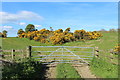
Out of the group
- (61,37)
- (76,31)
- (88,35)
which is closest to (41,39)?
(61,37)

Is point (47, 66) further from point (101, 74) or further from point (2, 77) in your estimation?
point (2, 77)

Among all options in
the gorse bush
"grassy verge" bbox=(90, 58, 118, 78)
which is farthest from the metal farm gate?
the gorse bush

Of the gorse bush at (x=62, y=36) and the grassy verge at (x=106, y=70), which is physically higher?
the gorse bush at (x=62, y=36)

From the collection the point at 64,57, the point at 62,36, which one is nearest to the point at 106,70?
the point at 64,57

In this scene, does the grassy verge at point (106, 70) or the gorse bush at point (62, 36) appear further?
the gorse bush at point (62, 36)

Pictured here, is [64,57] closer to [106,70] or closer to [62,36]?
[106,70]

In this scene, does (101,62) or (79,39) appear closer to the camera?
(101,62)

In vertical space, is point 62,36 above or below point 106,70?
above

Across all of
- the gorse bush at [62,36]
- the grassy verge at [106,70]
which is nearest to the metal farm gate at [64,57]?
the grassy verge at [106,70]

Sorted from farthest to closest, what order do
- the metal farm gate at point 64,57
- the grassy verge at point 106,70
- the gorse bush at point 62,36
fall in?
the gorse bush at point 62,36 → the metal farm gate at point 64,57 → the grassy verge at point 106,70

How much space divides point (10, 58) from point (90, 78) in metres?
5.36

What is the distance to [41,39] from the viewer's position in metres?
32.6

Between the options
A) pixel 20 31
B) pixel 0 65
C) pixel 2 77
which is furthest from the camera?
pixel 20 31

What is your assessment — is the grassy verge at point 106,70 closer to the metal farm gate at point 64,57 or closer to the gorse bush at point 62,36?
the metal farm gate at point 64,57
